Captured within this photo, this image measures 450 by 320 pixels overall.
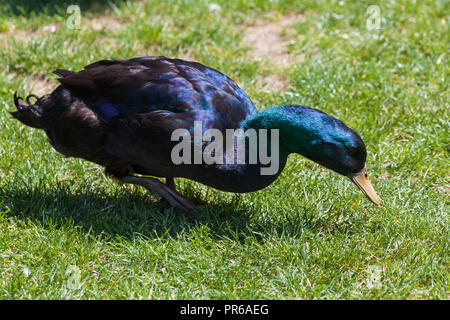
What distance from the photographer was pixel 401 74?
5.63m

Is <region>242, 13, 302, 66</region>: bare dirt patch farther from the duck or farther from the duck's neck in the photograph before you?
the duck's neck

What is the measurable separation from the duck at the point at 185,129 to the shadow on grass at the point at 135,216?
31cm

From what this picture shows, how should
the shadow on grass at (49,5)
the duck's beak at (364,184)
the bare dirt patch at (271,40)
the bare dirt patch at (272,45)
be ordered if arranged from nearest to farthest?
1. the duck's beak at (364,184)
2. the bare dirt patch at (272,45)
3. the bare dirt patch at (271,40)
4. the shadow on grass at (49,5)

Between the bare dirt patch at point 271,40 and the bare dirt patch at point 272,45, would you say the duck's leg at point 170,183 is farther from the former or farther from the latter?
the bare dirt patch at point 271,40

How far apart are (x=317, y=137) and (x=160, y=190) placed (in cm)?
115

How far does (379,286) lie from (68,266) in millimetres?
1824

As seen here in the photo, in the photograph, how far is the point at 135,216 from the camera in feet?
13.0

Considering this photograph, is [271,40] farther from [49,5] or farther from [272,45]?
[49,5]

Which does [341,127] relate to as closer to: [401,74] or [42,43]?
[401,74]

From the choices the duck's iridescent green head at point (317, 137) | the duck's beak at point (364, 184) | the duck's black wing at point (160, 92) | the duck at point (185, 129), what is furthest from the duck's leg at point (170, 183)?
the duck's beak at point (364, 184)

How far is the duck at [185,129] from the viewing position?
11.5 feet

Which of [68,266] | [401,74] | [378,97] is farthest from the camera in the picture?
[401,74]

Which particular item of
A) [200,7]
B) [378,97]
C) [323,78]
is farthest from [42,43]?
[378,97]

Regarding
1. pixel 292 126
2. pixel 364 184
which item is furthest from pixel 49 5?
pixel 364 184
